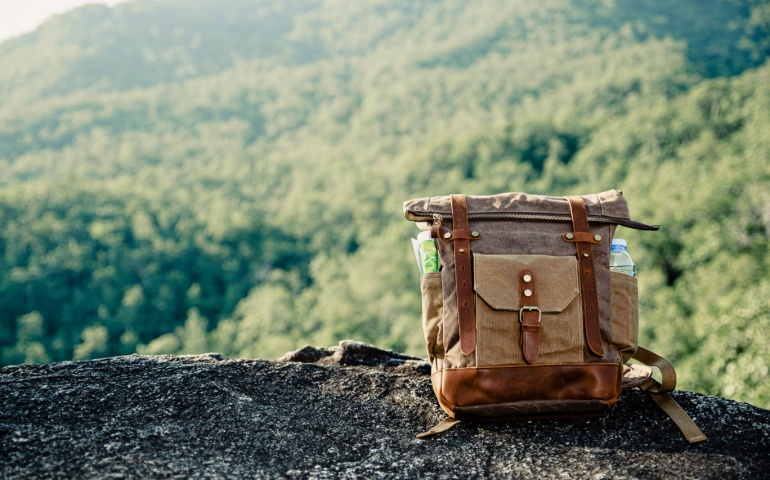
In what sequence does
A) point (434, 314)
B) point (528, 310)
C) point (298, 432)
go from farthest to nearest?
point (434, 314)
point (528, 310)
point (298, 432)

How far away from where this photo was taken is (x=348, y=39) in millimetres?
163375

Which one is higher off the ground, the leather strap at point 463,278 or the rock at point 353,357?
the leather strap at point 463,278

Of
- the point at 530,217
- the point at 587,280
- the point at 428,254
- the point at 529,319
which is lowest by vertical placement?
the point at 529,319

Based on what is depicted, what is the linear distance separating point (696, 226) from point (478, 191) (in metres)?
26.8

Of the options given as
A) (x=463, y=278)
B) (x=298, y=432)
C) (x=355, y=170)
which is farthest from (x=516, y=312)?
(x=355, y=170)

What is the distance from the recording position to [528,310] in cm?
283

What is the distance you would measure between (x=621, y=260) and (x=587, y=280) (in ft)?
0.92

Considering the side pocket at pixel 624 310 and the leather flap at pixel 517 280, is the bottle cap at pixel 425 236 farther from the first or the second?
the side pocket at pixel 624 310

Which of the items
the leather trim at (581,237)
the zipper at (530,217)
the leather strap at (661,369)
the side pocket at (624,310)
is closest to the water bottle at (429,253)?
the zipper at (530,217)

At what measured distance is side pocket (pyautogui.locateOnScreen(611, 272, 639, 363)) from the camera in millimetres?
2988

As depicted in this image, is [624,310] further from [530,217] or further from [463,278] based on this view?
[463,278]

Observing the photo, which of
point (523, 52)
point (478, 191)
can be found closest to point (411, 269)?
point (478, 191)

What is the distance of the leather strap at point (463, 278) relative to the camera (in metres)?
2.82

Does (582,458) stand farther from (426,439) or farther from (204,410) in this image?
(204,410)
